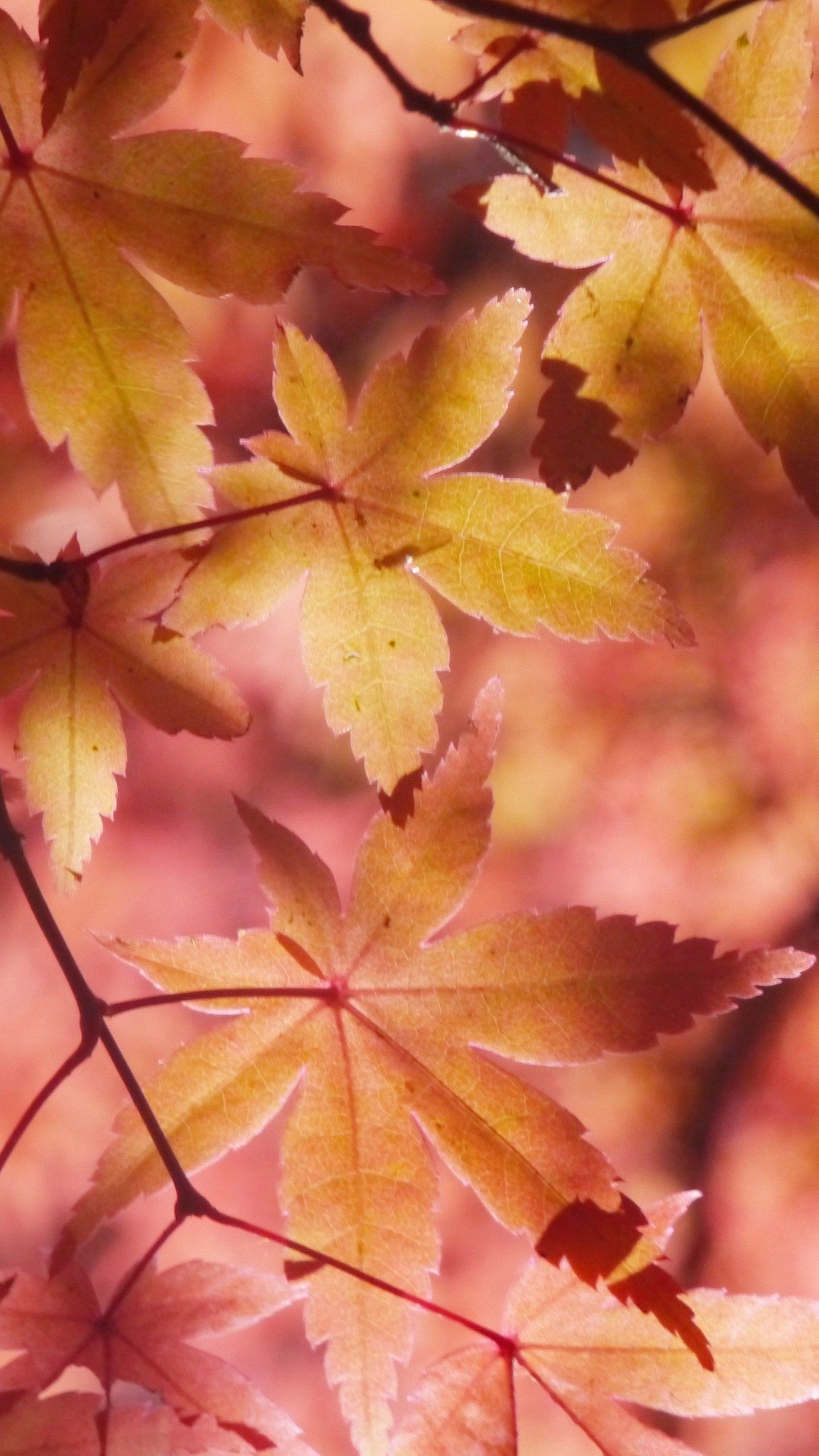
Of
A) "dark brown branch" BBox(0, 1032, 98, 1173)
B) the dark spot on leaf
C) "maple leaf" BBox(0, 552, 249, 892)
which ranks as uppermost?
"maple leaf" BBox(0, 552, 249, 892)

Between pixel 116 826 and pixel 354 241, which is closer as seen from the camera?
pixel 354 241

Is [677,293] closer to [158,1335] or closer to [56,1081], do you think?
[56,1081]

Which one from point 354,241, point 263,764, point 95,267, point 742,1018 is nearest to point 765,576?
point 742,1018

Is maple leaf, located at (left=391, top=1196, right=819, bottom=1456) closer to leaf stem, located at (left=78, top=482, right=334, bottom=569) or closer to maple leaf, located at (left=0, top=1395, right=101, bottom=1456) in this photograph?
maple leaf, located at (left=0, top=1395, right=101, bottom=1456)

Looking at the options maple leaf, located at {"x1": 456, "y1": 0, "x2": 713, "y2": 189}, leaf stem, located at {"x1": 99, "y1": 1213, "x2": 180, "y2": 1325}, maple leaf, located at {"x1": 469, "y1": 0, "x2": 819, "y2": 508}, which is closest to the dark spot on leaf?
maple leaf, located at {"x1": 469, "y1": 0, "x2": 819, "y2": 508}

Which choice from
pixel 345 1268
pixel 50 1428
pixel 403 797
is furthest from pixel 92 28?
pixel 50 1428

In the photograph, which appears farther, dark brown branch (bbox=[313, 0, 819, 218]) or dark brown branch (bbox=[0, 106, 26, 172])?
dark brown branch (bbox=[0, 106, 26, 172])

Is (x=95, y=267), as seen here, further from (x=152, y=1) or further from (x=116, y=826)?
(x=116, y=826)
